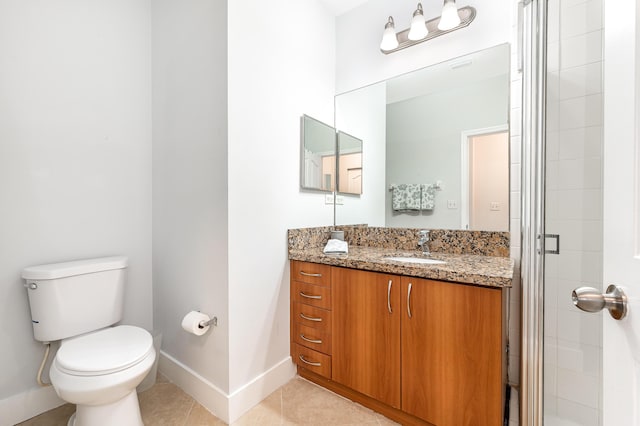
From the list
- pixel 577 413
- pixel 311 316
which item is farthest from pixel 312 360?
pixel 577 413

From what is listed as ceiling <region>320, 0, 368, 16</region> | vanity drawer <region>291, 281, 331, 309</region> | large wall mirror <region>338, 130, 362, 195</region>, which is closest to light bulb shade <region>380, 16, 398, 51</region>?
ceiling <region>320, 0, 368, 16</region>

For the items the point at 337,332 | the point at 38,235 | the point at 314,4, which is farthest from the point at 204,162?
the point at 314,4

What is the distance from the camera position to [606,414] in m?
0.60

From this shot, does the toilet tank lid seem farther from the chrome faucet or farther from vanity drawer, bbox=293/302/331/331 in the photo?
the chrome faucet

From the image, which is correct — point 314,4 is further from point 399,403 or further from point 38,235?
point 399,403

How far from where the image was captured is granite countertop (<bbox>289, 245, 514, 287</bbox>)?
3.81 feet

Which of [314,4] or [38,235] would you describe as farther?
[314,4]

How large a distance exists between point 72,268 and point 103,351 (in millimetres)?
481

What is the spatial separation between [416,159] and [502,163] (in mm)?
513

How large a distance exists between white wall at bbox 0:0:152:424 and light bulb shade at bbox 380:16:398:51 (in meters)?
1.62

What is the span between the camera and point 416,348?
133cm

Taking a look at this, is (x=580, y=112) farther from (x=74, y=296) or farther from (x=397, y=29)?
(x=74, y=296)

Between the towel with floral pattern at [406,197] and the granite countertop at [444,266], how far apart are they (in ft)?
1.07

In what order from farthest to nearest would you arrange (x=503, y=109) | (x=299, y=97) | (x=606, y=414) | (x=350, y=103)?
(x=350, y=103) → (x=299, y=97) → (x=503, y=109) → (x=606, y=414)
